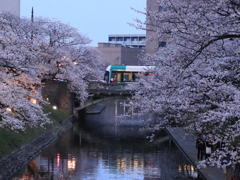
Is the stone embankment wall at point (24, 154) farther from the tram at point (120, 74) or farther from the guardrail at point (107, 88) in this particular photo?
the tram at point (120, 74)

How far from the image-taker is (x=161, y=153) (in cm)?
3459

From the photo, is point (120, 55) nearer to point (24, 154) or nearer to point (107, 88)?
point (107, 88)

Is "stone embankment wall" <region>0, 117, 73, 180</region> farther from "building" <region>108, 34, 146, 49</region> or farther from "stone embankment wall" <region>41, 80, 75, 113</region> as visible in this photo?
"building" <region>108, 34, 146, 49</region>

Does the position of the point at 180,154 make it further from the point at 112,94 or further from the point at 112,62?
the point at 112,62

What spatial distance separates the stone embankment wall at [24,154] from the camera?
23777 millimetres

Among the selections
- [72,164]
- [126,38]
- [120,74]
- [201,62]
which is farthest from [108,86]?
[126,38]

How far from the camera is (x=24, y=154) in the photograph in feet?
94.3

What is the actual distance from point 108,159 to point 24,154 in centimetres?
602

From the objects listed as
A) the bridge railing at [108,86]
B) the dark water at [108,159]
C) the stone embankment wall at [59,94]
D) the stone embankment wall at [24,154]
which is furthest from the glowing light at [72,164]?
the stone embankment wall at [59,94]

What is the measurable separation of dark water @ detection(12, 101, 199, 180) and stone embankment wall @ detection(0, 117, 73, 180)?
1.36 ft

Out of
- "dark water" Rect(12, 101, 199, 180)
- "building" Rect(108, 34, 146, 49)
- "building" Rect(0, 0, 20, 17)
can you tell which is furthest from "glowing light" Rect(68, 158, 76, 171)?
"building" Rect(108, 34, 146, 49)

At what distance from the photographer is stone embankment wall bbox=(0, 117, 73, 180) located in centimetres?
2378

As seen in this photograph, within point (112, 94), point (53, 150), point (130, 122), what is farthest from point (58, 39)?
point (53, 150)

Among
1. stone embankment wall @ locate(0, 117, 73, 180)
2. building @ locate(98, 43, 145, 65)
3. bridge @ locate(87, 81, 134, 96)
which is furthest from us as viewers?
building @ locate(98, 43, 145, 65)
